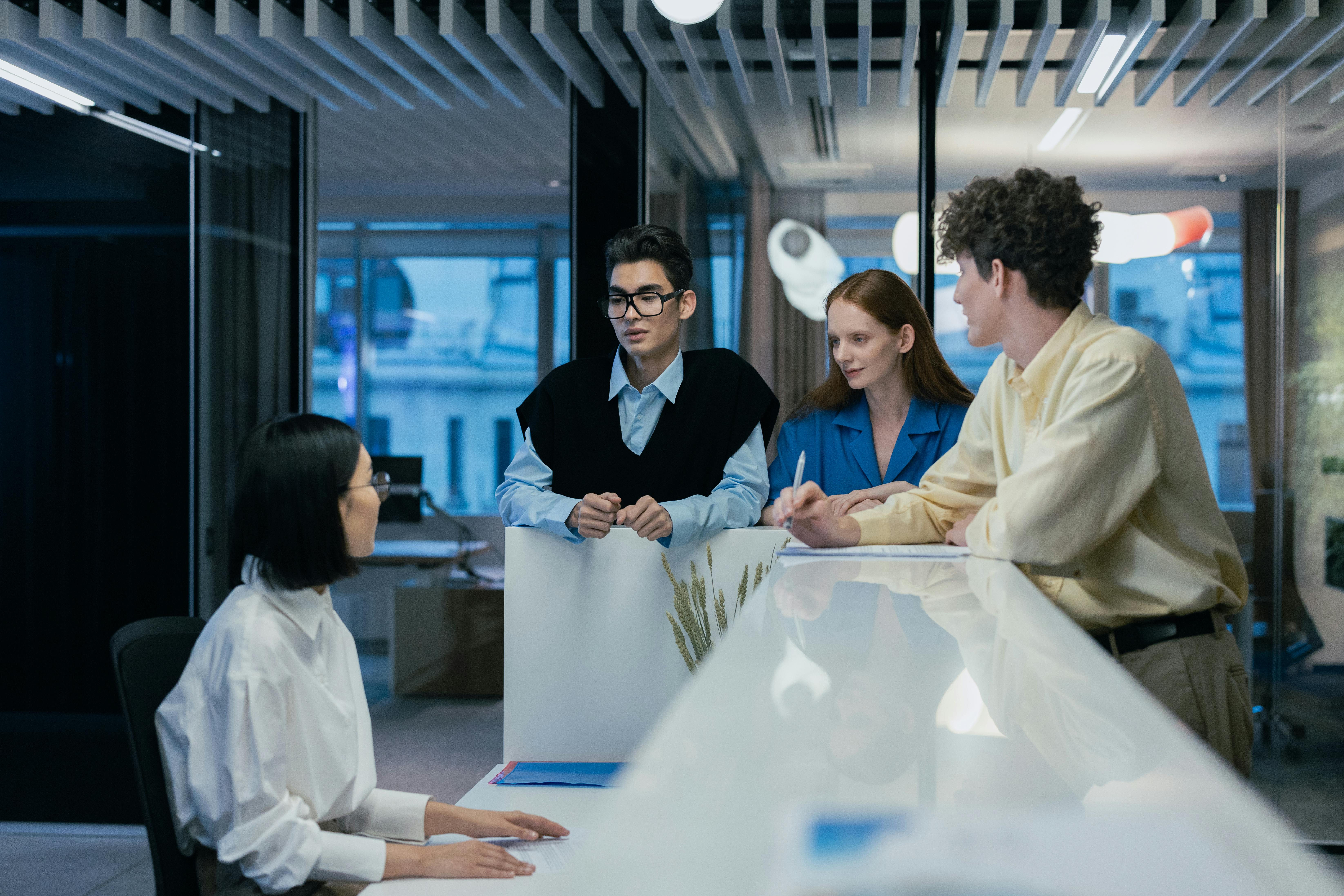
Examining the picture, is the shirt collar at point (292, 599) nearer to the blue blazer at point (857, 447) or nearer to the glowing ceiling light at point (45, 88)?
the blue blazer at point (857, 447)

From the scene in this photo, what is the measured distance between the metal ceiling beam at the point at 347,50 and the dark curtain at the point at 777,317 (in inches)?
57.6

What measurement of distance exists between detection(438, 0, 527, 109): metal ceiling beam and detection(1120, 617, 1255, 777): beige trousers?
2.88 metres

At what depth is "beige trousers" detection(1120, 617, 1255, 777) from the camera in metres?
1.47

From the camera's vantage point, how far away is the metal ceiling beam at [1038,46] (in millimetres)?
3199

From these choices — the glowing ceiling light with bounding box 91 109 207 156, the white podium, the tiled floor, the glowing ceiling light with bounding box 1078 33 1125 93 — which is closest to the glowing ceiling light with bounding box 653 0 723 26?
the glowing ceiling light with bounding box 1078 33 1125 93

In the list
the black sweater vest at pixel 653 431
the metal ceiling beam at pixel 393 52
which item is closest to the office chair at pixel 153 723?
the black sweater vest at pixel 653 431

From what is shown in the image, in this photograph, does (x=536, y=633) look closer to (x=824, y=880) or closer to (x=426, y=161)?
(x=824, y=880)

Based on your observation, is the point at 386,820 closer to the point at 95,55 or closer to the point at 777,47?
the point at 777,47

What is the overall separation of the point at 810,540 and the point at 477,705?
12.9 ft

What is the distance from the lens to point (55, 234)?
13.6ft

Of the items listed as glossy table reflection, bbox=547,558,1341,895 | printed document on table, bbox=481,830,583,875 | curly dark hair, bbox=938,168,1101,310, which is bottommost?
printed document on table, bbox=481,830,583,875

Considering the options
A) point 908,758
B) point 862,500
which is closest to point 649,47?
point 862,500

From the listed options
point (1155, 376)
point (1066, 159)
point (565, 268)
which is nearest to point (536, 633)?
point (1155, 376)

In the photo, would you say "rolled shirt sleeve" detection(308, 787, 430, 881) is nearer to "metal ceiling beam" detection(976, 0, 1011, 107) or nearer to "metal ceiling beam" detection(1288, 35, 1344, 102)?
"metal ceiling beam" detection(976, 0, 1011, 107)
